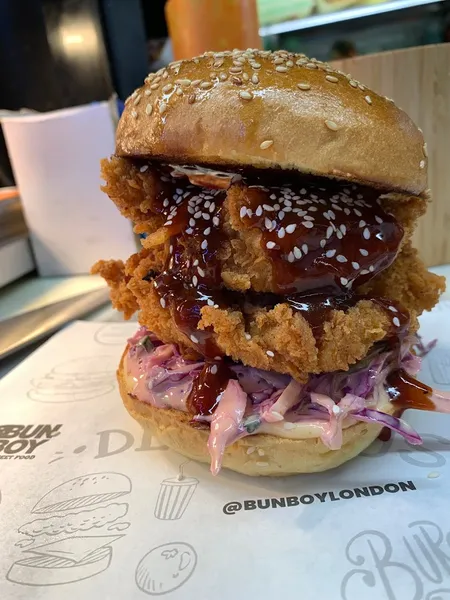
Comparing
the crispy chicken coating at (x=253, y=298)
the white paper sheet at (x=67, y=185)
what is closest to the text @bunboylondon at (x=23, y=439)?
the crispy chicken coating at (x=253, y=298)

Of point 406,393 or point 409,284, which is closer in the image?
point 406,393

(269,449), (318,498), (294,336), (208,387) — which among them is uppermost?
(294,336)

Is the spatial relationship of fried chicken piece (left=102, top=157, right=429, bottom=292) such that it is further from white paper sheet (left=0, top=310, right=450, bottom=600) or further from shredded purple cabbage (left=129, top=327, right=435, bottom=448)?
white paper sheet (left=0, top=310, right=450, bottom=600)

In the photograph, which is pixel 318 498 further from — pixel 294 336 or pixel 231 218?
pixel 231 218

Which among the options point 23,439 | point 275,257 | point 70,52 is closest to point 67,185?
point 70,52

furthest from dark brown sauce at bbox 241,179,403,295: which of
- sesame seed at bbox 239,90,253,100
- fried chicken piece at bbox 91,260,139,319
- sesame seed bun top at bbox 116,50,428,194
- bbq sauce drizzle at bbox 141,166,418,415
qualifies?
fried chicken piece at bbox 91,260,139,319

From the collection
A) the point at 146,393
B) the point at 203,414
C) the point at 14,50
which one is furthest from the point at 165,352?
the point at 14,50

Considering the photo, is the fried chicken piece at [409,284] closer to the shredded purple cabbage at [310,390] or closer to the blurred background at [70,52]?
the shredded purple cabbage at [310,390]

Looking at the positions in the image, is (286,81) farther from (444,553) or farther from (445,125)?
(445,125)
